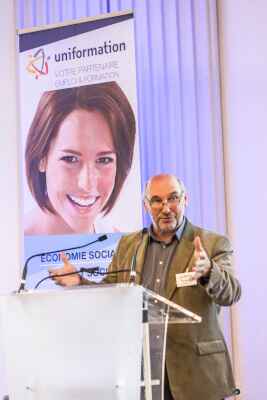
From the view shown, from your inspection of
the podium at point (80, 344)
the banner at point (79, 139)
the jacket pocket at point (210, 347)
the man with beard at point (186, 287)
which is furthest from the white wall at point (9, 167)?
the podium at point (80, 344)

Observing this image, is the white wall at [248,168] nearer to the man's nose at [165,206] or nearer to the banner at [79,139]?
the banner at [79,139]

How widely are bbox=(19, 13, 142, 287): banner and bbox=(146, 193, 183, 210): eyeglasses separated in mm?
961

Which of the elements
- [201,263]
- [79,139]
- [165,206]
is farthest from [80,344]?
[79,139]

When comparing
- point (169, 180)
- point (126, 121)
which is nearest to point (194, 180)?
point (126, 121)

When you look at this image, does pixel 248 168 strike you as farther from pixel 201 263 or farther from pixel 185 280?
Answer: pixel 201 263

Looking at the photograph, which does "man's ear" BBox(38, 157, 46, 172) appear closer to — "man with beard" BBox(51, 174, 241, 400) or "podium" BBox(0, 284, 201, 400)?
"man with beard" BBox(51, 174, 241, 400)

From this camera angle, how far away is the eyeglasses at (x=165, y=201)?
2568 millimetres

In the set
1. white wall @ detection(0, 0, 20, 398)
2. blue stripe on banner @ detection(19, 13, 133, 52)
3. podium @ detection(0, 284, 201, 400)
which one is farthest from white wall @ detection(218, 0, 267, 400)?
podium @ detection(0, 284, 201, 400)

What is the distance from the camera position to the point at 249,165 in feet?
11.5

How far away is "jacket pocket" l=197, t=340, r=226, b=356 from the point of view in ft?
7.55

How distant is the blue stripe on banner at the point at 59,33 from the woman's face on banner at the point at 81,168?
0.53 metres

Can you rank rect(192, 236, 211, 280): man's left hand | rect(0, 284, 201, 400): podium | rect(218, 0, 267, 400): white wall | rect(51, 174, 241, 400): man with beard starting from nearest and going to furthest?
1. rect(0, 284, 201, 400): podium
2. rect(192, 236, 211, 280): man's left hand
3. rect(51, 174, 241, 400): man with beard
4. rect(218, 0, 267, 400): white wall

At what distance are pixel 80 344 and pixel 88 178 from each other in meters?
2.06

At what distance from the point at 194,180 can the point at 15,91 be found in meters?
1.56
